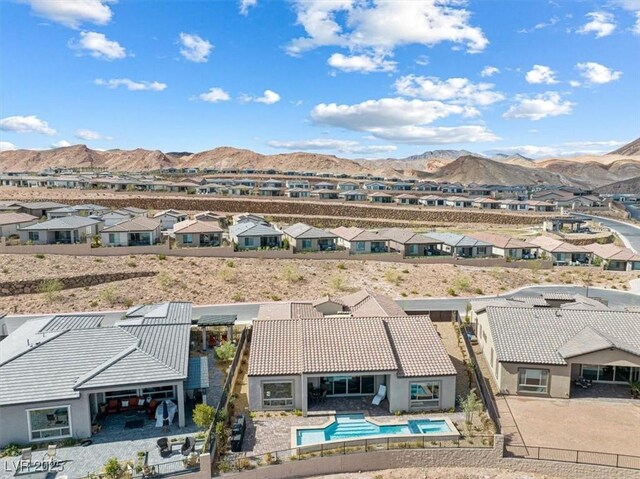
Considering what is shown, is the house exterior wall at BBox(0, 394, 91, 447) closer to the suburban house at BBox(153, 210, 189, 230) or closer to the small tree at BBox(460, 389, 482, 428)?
the small tree at BBox(460, 389, 482, 428)

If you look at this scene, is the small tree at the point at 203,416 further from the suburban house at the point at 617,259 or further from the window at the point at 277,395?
the suburban house at the point at 617,259

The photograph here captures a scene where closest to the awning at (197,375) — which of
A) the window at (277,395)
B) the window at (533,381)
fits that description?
the window at (277,395)

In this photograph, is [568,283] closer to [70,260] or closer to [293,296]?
[293,296]

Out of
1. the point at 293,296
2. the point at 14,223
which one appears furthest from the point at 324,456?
the point at 14,223

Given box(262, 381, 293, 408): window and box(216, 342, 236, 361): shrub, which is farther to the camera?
box(216, 342, 236, 361): shrub

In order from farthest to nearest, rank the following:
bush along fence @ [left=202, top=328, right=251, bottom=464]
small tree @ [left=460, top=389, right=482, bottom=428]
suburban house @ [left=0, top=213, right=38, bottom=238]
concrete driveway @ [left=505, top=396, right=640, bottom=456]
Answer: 1. suburban house @ [left=0, top=213, right=38, bottom=238]
2. small tree @ [left=460, top=389, right=482, bottom=428]
3. concrete driveway @ [left=505, top=396, right=640, bottom=456]
4. bush along fence @ [left=202, top=328, right=251, bottom=464]

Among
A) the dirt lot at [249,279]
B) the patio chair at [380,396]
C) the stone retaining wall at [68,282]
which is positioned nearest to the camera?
the patio chair at [380,396]

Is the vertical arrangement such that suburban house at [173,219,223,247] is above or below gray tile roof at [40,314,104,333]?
above

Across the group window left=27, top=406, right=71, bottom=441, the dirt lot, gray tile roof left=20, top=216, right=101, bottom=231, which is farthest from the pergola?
gray tile roof left=20, top=216, right=101, bottom=231

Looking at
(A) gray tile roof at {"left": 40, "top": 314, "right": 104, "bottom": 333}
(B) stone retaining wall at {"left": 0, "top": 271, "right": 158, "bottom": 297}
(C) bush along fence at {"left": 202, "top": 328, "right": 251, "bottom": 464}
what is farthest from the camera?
(B) stone retaining wall at {"left": 0, "top": 271, "right": 158, "bottom": 297}
